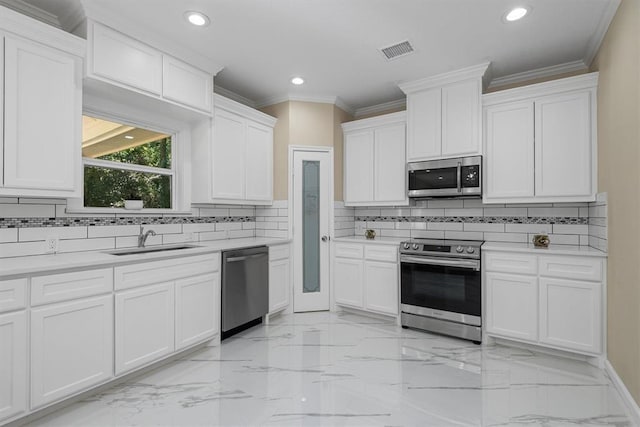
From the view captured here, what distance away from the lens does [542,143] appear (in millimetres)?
3135

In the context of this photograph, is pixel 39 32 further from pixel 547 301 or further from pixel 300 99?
pixel 547 301

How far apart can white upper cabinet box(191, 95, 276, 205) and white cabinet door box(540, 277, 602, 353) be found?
119 inches

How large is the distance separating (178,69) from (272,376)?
2.73 m

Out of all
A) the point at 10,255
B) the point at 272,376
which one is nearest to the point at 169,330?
the point at 272,376

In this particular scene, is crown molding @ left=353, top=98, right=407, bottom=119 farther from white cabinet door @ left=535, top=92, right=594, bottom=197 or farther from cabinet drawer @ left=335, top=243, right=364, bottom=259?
cabinet drawer @ left=335, top=243, right=364, bottom=259

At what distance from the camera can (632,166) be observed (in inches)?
82.0

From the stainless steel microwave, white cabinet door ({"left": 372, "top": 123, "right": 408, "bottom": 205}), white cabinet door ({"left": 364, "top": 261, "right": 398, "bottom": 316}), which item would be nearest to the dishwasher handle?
white cabinet door ({"left": 364, "top": 261, "right": 398, "bottom": 316})

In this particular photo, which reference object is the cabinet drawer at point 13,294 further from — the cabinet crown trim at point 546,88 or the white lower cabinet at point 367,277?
the cabinet crown trim at point 546,88

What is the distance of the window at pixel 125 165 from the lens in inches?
113

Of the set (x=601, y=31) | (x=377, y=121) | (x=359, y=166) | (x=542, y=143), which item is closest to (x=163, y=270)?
(x=359, y=166)

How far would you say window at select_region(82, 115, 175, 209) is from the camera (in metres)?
2.88

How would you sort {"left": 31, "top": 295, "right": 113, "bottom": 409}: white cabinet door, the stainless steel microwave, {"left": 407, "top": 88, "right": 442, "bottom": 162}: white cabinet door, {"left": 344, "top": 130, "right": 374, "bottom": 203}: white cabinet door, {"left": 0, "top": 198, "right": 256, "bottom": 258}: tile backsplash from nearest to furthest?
{"left": 31, "top": 295, "right": 113, "bottom": 409}: white cabinet door
{"left": 0, "top": 198, "right": 256, "bottom": 258}: tile backsplash
the stainless steel microwave
{"left": 407, "top": 88, "right": 442, "bottom": 162}: white cabinet door
{"left": 344, "top": 130, "right": 374, "bottom": 203}: white cabinet door

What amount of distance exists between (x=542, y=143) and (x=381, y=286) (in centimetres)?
214

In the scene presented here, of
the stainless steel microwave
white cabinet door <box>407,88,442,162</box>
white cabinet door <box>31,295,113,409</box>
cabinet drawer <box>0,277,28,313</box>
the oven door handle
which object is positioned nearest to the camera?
cabinet drawer <box>0,277,28,313</box>
